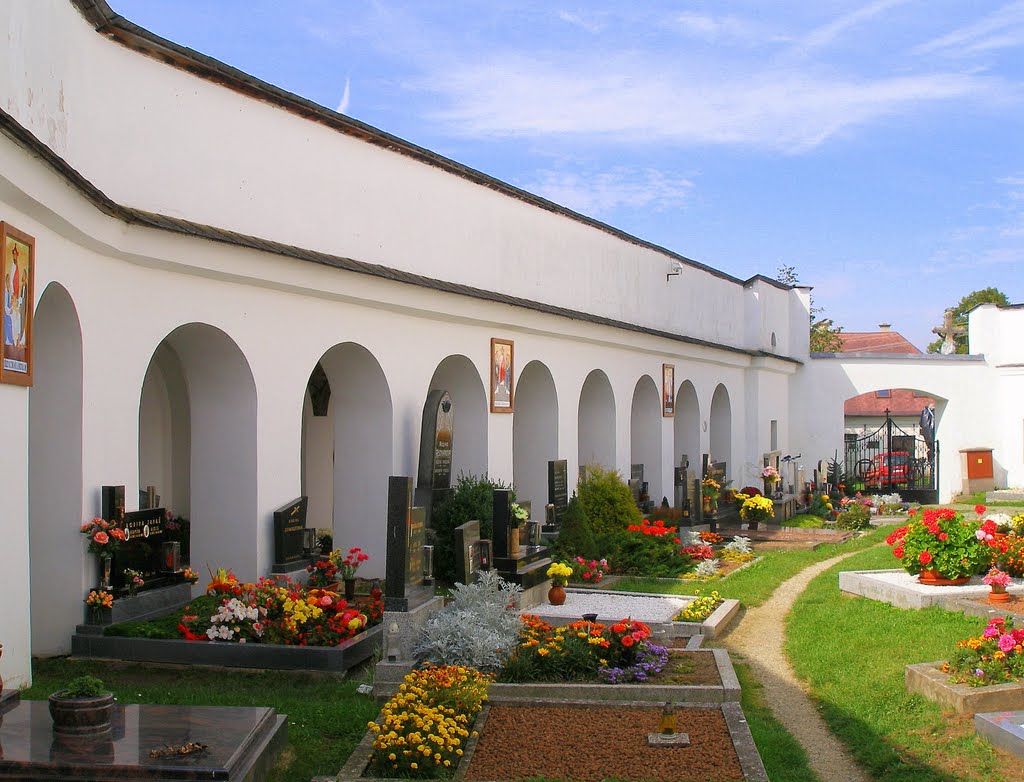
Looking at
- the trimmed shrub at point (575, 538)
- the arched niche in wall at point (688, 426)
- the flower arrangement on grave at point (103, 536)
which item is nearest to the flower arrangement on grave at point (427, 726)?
the flower arrangement on grave at point (103, 536)

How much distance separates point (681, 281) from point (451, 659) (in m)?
18.5

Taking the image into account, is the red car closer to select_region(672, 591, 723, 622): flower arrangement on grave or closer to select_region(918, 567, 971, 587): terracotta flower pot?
select_region(918, 567, 971, 587): terracotta flower pot

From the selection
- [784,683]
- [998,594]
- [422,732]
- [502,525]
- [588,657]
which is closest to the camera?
[422,732]

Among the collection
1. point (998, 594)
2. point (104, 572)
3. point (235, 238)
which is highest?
point (235, 238)

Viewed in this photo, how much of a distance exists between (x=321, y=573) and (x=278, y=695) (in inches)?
139

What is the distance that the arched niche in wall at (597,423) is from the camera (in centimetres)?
2225

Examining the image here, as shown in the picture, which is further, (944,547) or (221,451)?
(944,547)

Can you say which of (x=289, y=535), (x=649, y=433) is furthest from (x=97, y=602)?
(x=649, y=433)

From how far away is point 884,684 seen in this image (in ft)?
31.7

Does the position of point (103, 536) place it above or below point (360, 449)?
below

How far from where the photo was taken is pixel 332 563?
42.0 ft

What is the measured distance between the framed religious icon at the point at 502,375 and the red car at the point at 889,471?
18269mm

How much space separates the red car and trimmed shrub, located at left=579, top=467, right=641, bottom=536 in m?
15.9

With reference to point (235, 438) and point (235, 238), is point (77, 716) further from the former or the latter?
point (235, 238)
